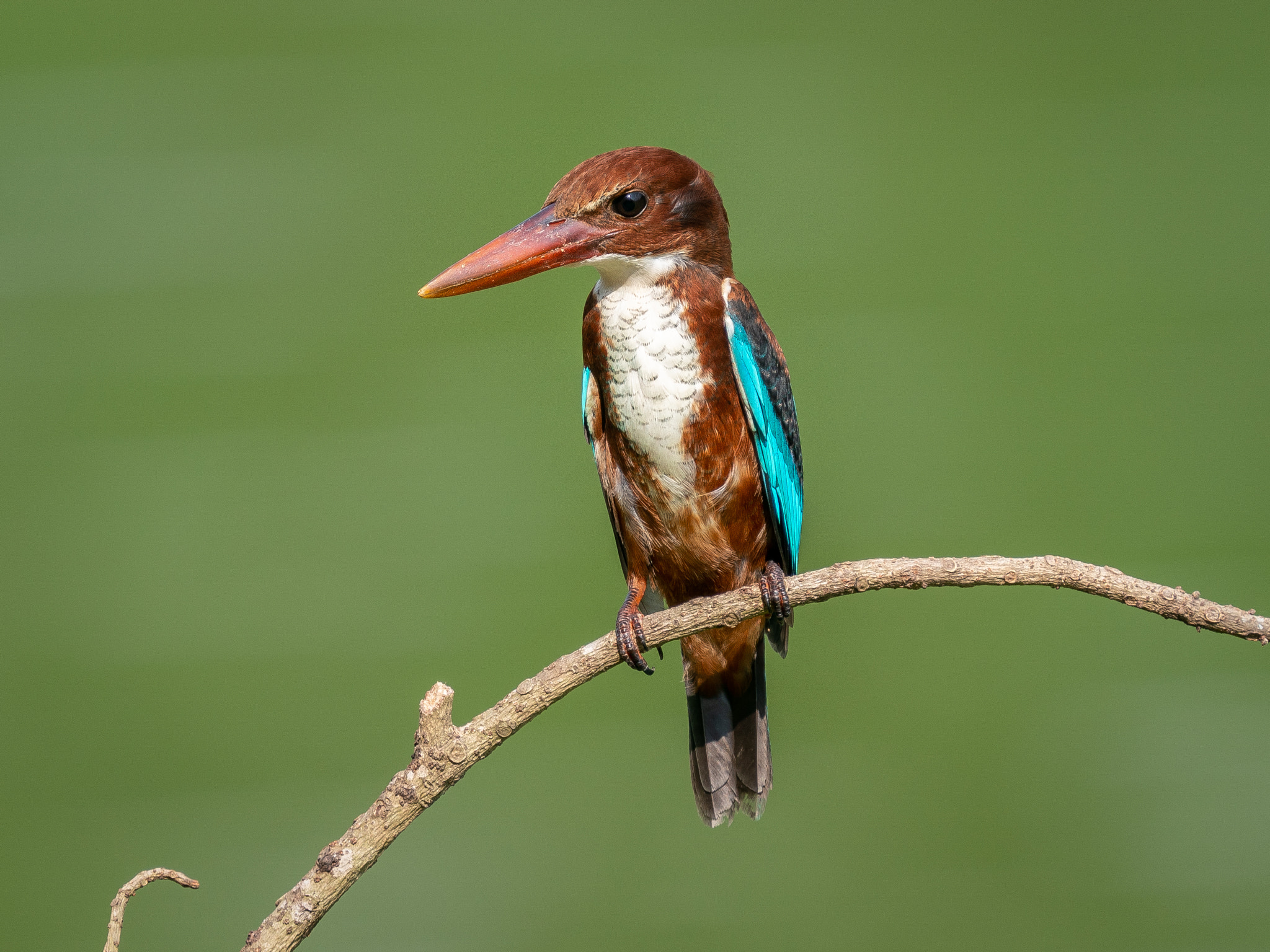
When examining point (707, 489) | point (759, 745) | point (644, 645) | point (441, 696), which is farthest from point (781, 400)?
point (441, 696)

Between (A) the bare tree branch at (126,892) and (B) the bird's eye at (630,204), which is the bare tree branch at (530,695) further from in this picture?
(B) the bird's eye at (630,204)

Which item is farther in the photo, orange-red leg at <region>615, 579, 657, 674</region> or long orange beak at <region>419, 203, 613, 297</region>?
orange-red leg at <region>615, 579, 657, 674</region>

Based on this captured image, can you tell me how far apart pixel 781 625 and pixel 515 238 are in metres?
0.86

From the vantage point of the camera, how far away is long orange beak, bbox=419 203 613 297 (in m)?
1.51

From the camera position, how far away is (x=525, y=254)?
60.6 inches

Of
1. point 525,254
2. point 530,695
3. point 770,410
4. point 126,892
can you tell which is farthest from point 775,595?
point 126,892

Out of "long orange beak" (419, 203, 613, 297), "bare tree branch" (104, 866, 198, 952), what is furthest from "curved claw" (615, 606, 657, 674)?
"bare tree branch" (104, 866, 198, 952)

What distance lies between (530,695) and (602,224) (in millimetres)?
754

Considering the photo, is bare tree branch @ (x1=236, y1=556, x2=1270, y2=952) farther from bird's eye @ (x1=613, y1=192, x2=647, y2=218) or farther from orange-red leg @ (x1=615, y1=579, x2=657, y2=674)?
bird's eye @ (x1=613, y1=192, x2=647, y2=218)

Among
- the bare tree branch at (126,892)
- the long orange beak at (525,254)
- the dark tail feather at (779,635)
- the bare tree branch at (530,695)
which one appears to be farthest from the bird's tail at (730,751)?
the bare tree branch at (126,892)

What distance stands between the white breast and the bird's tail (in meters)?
0.53

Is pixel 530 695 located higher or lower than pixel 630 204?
lower

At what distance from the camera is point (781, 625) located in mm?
1927

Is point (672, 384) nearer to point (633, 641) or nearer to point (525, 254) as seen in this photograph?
point (525, 254)
